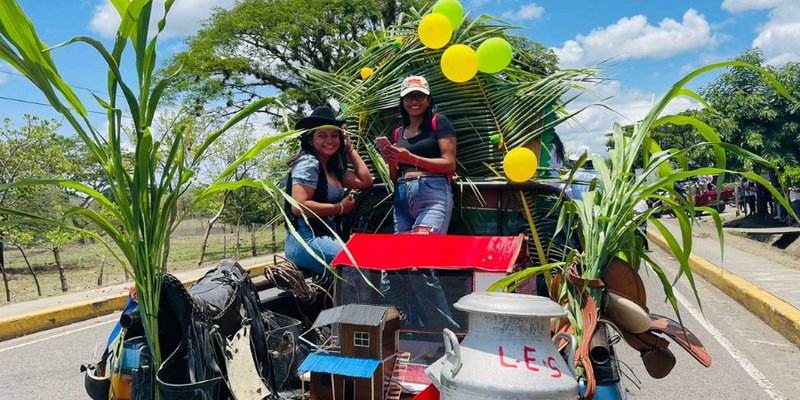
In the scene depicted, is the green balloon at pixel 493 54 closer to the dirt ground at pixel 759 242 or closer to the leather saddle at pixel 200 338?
the leather saddle at pixel 200 338

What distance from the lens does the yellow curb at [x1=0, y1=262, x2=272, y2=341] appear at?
27.1 feet

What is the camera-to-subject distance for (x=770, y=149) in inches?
739

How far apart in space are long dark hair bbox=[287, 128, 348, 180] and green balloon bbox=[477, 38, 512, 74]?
1155 mm

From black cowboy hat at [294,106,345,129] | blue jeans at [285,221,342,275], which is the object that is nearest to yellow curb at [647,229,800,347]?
blue jeans at [285,221,342,275]

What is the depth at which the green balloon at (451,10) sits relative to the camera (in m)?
4.89

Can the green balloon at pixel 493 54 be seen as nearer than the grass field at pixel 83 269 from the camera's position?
Yes

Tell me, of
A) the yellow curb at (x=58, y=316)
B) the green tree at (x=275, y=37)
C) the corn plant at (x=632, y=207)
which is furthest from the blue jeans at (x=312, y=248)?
the green tree at (x=275, y=37)

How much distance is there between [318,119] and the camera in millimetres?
4527

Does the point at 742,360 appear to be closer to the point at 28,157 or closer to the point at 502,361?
the point at 502,361

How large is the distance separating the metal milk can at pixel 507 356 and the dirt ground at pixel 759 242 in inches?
411

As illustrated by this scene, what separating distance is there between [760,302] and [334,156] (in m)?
6.65

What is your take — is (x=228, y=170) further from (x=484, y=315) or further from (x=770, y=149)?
(x=770, y=149)

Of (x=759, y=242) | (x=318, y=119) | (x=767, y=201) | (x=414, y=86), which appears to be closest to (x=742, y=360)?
(x=414, y=86)

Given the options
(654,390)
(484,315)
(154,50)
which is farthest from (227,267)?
(654,390)
